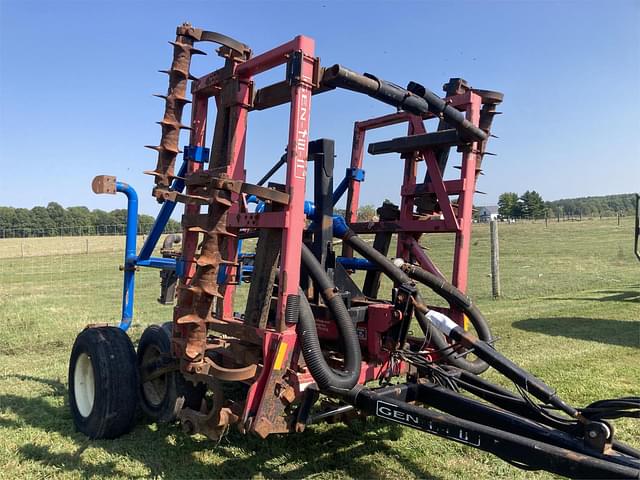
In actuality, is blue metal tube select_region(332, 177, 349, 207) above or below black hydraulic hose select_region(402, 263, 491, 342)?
above

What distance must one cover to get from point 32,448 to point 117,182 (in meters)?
2.28

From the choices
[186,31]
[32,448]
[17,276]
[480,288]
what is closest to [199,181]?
[186,31]

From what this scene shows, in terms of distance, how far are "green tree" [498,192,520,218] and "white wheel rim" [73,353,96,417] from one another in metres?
87.2

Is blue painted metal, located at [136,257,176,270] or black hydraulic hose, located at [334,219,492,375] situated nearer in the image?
black hydraulic hose, located at [334,219,492,375]

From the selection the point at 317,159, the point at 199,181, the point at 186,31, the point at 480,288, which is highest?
the point at 186,31

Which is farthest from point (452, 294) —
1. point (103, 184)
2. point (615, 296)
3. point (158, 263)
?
point (615, 296)

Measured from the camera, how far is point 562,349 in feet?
22.9

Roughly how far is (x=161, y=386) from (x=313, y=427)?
4.35 feet

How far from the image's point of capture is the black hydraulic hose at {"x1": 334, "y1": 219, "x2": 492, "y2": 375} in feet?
12.5

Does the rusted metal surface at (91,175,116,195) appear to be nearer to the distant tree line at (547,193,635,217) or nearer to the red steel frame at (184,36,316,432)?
the red steel frame at (184,36,316,432)

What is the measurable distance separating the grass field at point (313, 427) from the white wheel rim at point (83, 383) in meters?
0.23

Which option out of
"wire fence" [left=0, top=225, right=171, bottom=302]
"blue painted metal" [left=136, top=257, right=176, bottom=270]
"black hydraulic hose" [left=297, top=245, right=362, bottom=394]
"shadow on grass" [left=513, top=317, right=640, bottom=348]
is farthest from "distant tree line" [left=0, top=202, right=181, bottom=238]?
"black hydraulic hose" [left=297, top=245, right=362, bottom=394]

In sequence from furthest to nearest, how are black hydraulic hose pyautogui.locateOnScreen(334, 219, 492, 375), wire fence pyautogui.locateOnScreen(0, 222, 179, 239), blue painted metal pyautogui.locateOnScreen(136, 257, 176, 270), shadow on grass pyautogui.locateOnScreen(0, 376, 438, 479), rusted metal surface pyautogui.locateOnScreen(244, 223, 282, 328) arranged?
wire fence pyautogui.locateOnScreen(0, 222, 179, 239), blue painted metal pyautogui.locateOnScreen(136, 257, 176, 270), black hydraulic hose pyautogui.locateOnScreen(334, 219, 492, 375), shadow on grass pyautogui.locateOnScreen(0, 376, 438, 479), rusted metal surface pyautogui.locateOnScreen(244, 223, 282, 328)

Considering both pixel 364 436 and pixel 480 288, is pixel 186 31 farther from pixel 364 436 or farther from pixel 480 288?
pixel 480 288
